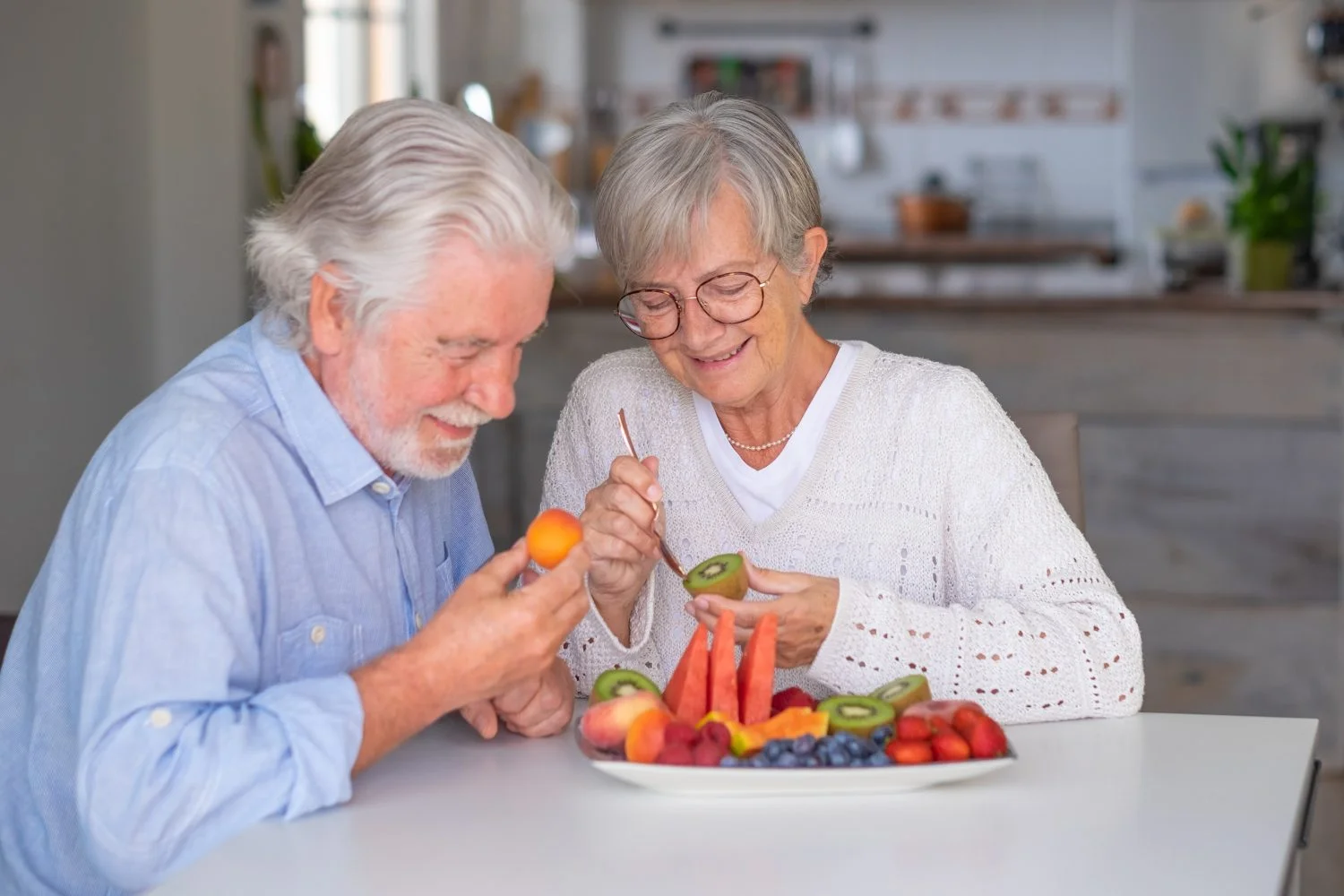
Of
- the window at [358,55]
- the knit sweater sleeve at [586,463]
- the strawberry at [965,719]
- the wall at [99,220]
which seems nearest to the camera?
the strawberry at [965,719]

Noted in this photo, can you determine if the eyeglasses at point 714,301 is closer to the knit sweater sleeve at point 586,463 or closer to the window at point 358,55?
the knit sweater sleeve at point 586,463

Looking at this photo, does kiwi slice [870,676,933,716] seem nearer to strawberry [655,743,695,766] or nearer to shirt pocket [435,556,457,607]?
strawberry [655,743,695,766]

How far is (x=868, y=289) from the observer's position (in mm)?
4141

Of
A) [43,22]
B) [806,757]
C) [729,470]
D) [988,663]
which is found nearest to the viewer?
[806,757]

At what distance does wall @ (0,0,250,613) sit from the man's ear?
1.72 metres

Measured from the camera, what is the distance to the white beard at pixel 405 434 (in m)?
1.48

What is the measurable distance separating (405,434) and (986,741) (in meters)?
0.61

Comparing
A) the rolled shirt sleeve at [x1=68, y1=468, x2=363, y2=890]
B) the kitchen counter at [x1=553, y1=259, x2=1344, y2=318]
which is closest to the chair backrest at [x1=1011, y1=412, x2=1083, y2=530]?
the rolled shirt sleeve at [x1=68, y1=468, x2=363, y2=890]

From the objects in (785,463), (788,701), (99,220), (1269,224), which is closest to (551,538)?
(788,701)

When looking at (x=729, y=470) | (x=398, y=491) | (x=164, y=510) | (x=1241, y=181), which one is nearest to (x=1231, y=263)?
(x=1241, y=181)

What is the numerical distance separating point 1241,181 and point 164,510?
3572mm

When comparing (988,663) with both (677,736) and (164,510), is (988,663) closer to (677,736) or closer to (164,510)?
(677,736)

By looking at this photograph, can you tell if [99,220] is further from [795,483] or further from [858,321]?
[795,483]

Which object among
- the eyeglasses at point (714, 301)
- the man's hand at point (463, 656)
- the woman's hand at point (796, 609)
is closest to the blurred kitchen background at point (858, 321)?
the eyeglasses at point (714, 301)
